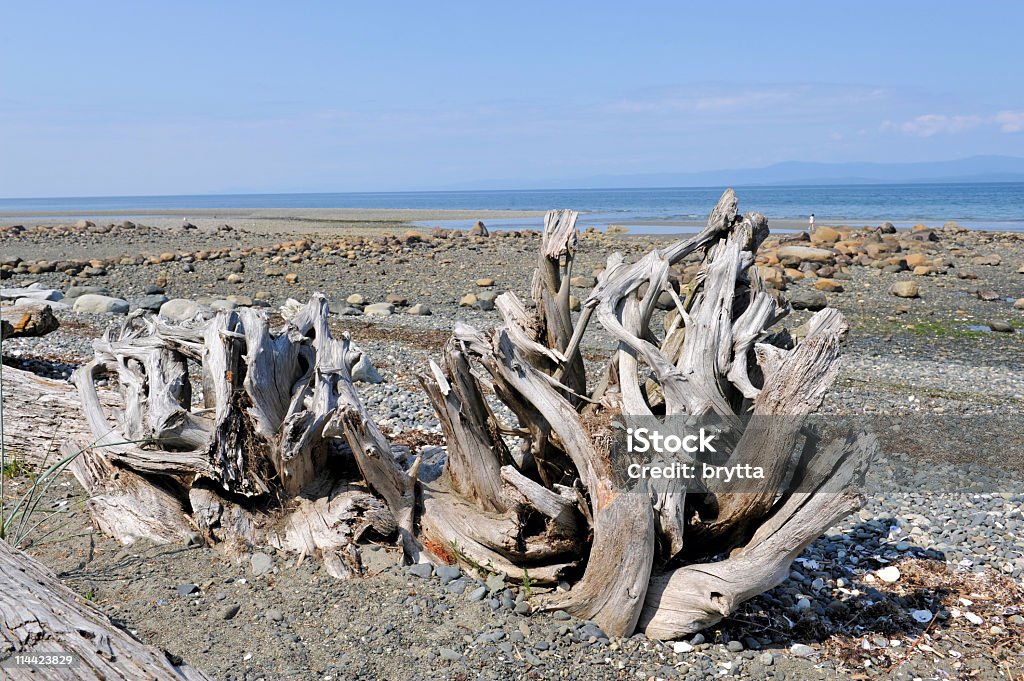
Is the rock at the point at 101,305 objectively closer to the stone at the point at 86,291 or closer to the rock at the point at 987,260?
the stone at the point at 86,291

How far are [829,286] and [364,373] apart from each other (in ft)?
41.6

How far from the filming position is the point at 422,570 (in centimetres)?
460

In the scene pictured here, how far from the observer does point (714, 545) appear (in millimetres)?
4699

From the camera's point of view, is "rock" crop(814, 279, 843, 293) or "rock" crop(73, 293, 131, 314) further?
"rock" crop(814, 279, 843, 293)

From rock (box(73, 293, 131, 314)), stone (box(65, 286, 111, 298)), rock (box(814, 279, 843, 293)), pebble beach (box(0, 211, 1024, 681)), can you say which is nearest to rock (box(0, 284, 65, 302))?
stone (box(65, 286, 111, 298))

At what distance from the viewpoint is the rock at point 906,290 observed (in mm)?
17859

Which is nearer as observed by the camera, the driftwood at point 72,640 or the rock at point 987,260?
the driftwood at point 72,640

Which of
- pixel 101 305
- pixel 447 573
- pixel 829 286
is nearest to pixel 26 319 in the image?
pixel 101 305

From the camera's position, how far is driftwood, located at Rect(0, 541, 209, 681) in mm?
2637

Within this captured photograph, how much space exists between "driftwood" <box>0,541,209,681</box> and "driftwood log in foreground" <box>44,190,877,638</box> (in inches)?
71.2

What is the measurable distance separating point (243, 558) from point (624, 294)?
2.73m

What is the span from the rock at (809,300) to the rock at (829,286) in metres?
1.44

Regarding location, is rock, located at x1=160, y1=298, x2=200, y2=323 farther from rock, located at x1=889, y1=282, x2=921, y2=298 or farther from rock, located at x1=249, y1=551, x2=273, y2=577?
rock, located at x1=889, y1=282, x2=921, y2=298

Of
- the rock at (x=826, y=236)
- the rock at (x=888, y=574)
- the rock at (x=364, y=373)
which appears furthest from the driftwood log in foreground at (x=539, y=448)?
the rock at (x=826, y=236)
